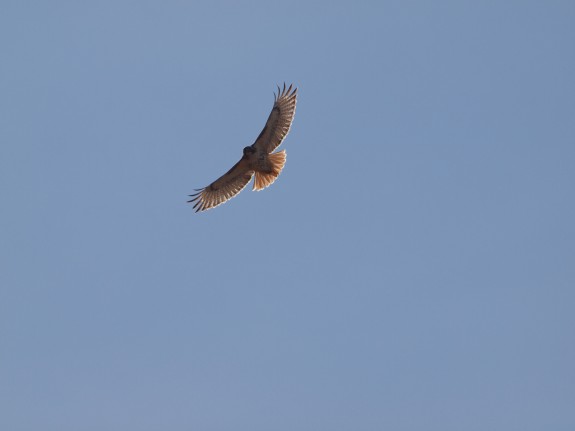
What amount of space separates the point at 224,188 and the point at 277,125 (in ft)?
11.0

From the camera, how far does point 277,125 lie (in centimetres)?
3788

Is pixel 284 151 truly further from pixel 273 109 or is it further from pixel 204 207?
pixel 204 207

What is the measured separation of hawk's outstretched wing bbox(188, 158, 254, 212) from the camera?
38.8 meters

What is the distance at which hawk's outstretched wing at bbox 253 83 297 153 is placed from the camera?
37750 mm

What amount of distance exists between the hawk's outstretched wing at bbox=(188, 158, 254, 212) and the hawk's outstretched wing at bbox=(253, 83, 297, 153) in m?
1.21

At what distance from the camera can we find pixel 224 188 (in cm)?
3962

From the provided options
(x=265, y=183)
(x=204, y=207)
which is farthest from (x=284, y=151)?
(x=204, y=207)

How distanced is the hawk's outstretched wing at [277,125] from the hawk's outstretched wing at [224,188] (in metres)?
1.21

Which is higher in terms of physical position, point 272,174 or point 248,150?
point 248,150

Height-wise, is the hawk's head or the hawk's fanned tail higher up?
the hawk's head

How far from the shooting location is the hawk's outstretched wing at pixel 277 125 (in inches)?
1486

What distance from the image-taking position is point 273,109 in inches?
1484

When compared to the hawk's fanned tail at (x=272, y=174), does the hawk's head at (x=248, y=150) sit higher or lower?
higher

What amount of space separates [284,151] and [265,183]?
1341mm
